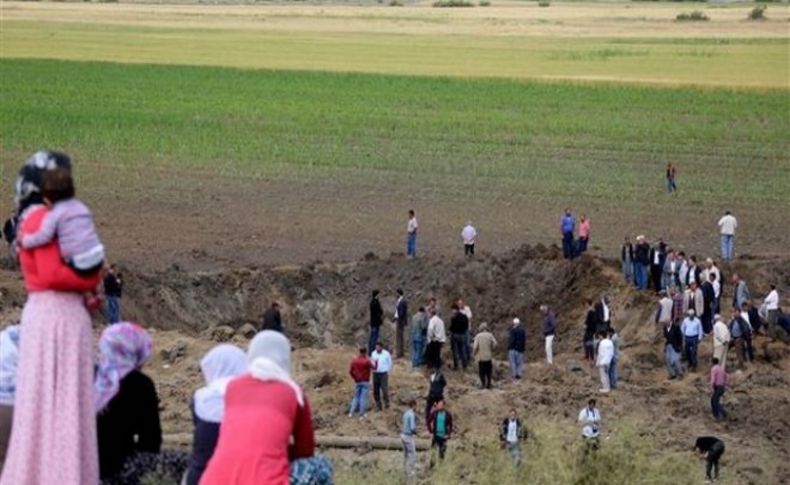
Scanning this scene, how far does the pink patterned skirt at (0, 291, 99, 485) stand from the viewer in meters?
8.02

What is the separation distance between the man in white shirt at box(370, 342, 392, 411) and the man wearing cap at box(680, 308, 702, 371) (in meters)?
5.63

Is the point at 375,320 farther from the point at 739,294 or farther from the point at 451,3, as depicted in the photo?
the point at 451,3

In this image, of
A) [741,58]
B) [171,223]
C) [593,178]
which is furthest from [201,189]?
[741,58]

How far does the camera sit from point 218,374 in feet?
27.1

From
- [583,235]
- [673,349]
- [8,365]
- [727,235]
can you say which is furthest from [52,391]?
[727,235]

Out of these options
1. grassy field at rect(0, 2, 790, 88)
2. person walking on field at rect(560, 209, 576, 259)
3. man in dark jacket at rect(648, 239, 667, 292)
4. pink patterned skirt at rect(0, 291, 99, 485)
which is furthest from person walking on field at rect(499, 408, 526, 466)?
grassy field at rect(0, 2, 790, 88)

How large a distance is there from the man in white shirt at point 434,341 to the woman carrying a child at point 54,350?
19666 millimetres

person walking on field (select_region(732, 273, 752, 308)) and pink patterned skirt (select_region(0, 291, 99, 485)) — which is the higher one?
pink patterned skirt (select_region(0, 291, 99, 485))

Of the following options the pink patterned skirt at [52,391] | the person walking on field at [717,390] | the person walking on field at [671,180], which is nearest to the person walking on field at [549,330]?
the person walking on field at [717,390]

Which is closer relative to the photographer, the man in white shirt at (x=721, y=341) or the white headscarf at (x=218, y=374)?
the white headscarf at (x=218, y=374)

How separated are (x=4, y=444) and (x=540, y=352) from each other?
23.5 metres

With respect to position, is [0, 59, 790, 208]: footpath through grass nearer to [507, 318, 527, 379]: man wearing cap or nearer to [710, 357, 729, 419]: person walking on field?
[507, 318, 527, 379]: man wearing cap

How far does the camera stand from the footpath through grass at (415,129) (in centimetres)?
4888

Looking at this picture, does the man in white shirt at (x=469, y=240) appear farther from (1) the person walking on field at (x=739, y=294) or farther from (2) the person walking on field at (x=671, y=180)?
(2) the person walking on field at (x=671, y=180)
